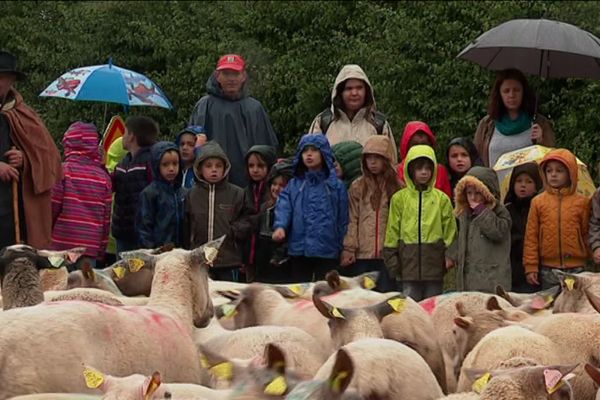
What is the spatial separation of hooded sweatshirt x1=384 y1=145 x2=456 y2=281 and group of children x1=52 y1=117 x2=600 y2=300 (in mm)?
10

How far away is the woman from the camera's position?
36.1 feet

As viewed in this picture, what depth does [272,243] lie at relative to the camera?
36.4 feet

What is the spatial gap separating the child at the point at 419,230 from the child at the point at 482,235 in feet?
0.46

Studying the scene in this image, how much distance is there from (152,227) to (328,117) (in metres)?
1.67

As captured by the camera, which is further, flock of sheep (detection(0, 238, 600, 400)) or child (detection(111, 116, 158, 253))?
child (detection(111, 116, 158, 253))

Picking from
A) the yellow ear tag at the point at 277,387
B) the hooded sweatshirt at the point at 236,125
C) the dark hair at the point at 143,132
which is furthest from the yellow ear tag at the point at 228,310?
the dark hair at the point at 143,132

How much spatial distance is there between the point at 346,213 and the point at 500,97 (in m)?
1.62

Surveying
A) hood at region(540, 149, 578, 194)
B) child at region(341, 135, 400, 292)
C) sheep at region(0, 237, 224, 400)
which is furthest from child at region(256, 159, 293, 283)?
sheep at region(0, 237, 224, 400)

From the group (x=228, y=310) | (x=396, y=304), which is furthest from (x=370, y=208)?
(x=396, y=304)

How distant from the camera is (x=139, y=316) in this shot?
7.18 meters

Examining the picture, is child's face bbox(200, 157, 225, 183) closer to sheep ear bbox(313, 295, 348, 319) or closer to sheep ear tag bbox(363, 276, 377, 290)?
sheep ear tag bbox(363, 276, 377, 290)

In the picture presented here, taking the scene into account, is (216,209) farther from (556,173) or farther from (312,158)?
(556,173)

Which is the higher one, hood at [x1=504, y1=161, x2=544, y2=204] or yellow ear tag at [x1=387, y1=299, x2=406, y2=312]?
hood at [x1=504, y1=161, x2=544, y2=204]

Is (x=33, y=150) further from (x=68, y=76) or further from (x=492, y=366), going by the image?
(x=492, y=366)
